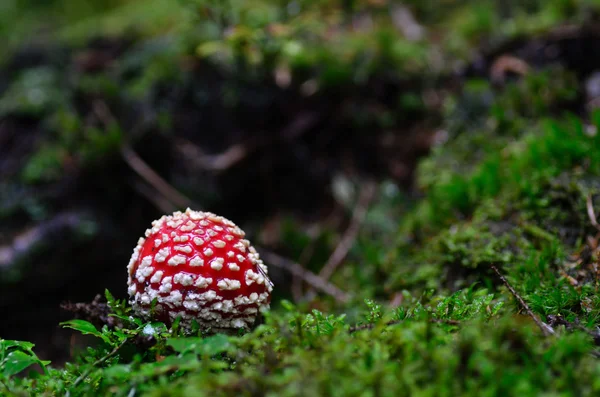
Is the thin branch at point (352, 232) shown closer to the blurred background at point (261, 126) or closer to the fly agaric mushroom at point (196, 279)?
the blurred background at point (261, 126)

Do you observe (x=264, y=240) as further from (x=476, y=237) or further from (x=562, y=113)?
(x=562, y=113)

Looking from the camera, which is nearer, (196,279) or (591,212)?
(196,279)

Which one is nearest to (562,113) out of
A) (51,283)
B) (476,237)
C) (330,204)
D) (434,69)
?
(434,69)

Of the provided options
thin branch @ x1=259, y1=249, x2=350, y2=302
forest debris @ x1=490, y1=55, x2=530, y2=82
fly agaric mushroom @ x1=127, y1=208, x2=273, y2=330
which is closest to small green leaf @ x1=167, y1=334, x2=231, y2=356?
fly agaric mushroom @ x1=127, y1=208, x2=273, y2=330

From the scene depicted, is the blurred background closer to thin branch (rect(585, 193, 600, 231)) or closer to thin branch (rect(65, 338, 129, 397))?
thin branch (rect(585, 193, 600, 231))

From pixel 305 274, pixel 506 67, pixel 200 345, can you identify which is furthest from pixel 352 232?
pixel 200 345

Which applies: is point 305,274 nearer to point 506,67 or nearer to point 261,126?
point 261,126
